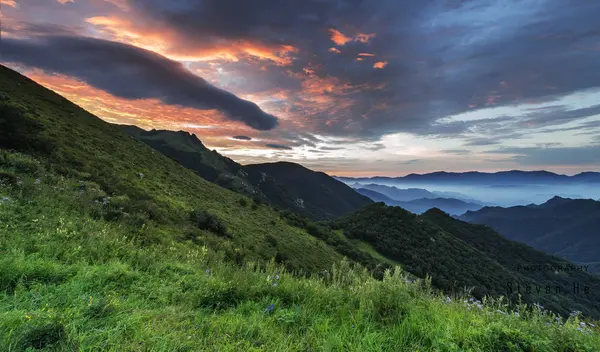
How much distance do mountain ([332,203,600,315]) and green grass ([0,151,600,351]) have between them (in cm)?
4381

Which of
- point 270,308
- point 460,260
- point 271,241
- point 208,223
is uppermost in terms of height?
point 270,308

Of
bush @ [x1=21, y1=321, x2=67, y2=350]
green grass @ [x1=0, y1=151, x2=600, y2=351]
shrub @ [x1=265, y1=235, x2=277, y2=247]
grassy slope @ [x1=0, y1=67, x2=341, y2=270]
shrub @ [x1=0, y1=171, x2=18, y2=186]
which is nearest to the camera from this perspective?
bush @ [x1=21, y1=321, x2=67, y2=350]

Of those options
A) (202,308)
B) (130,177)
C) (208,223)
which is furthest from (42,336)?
(130,177)

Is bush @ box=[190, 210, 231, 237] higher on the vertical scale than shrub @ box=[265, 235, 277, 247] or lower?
higher

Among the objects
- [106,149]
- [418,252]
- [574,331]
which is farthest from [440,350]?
[418,252]

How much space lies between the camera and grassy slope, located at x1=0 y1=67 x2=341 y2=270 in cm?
1385

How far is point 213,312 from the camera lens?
4.16 m

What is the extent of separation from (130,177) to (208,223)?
29.3 feet

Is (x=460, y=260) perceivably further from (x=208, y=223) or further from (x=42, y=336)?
(x=42, y=336)

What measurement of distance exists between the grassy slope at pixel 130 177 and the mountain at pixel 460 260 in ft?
119

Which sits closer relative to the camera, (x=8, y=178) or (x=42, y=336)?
(x=42, y=336)

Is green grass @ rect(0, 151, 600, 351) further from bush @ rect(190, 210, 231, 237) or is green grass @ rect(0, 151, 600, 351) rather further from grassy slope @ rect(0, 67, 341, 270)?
bush @ rect(190, 210, 231, 237)

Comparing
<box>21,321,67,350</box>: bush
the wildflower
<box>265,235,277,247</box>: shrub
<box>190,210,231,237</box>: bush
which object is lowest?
<box>265,235,277,247</box>: shrub

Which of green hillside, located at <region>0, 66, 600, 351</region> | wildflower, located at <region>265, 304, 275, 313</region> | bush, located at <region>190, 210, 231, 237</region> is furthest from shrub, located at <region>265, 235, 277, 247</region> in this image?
wildflower, located at <region>265, 304, 275, 313</region>
